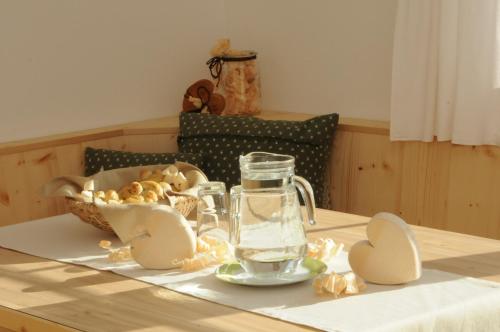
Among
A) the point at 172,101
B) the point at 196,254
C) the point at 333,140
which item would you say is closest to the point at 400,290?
the point at 196,254

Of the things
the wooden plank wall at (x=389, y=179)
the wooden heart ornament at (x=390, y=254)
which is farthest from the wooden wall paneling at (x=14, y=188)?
the wooden heart ornament at (x=390, y=254)

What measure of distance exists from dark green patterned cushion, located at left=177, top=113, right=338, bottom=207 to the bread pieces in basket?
877mm

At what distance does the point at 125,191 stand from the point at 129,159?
40.1 inches

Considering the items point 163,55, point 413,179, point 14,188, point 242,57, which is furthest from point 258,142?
point 14,188

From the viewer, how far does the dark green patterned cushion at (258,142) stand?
122 inches

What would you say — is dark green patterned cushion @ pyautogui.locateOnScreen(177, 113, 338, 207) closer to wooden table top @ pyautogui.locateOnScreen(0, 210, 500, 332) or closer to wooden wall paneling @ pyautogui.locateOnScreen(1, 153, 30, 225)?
wooden wall paneling @ pyautogui.locateOnScreen(1, 153, 30, 225)

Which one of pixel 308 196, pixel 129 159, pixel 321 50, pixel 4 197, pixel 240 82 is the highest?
pixel 321 50

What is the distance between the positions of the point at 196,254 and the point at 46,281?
298 mm

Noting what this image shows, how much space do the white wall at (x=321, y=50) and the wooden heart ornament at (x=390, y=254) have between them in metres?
1.66

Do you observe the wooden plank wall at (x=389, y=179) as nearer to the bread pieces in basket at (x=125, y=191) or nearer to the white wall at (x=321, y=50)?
the white wall at (x=321, y=50)

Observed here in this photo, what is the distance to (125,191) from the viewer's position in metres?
2.09

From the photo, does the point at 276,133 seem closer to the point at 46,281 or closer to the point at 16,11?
the point at 16,11

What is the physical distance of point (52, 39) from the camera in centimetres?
322

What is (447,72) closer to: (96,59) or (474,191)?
(474,191)
